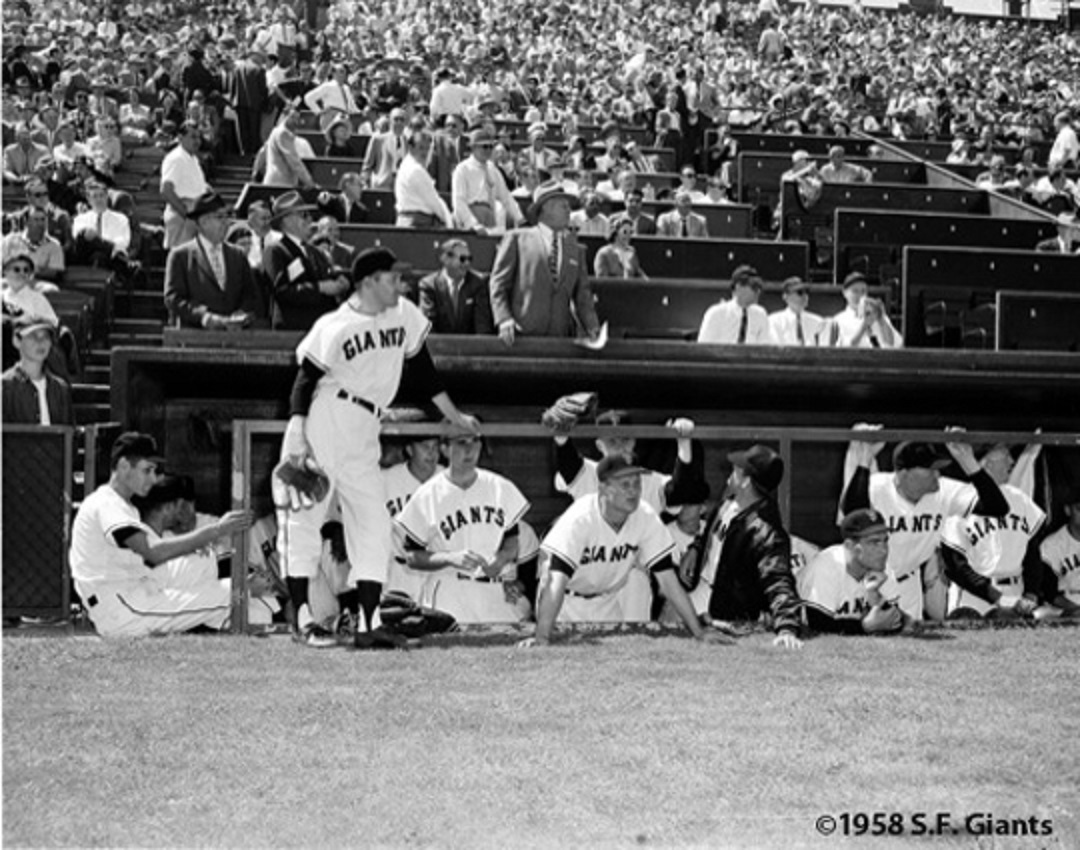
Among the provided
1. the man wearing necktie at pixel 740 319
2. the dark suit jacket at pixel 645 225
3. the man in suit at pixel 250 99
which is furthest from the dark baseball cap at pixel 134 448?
the man in suit at pixel 250 99

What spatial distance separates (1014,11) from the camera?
4444 cm

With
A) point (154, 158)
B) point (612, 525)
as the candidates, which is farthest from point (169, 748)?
point (154, 158)

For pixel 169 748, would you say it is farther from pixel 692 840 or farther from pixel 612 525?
pixel 612 525

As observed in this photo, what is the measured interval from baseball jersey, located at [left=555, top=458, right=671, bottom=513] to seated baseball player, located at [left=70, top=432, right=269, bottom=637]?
2.16 meters

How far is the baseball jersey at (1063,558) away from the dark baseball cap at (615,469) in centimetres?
300

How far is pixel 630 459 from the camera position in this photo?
31.2 feet

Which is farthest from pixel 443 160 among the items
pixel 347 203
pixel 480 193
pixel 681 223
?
pixel 681 223

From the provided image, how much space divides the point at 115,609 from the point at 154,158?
11.6m

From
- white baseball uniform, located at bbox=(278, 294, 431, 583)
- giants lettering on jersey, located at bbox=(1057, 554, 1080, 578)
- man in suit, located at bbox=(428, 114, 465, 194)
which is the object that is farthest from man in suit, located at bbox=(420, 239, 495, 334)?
man in suit, located at bbox=(428, 114, 465, 194)

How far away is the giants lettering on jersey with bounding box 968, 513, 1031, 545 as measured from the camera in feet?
33.0

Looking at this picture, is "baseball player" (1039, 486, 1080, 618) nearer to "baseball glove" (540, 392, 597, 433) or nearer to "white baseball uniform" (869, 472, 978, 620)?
"white baseball uniform" (869, 472, 978, 620)

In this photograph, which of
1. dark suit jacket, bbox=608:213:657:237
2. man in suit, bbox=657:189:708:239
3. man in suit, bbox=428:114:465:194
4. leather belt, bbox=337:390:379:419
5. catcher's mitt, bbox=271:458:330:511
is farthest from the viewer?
man in suit, bbox=428:114:465:194

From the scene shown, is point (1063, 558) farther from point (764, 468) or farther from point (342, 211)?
point (342, 211)

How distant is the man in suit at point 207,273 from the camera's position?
11.3 meters
